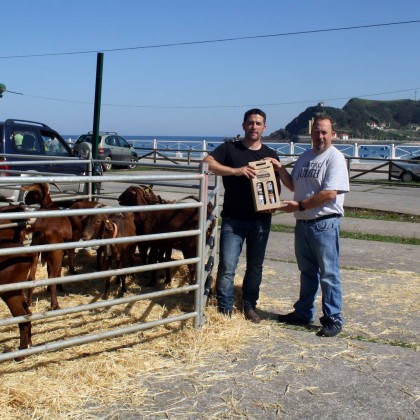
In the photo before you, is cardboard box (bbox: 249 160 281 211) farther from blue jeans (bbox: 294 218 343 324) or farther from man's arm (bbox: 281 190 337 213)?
blue jeans (bbox: 294 218 343 324)

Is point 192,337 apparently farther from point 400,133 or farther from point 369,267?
point 400,133

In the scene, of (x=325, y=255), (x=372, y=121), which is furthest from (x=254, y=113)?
(x=372, y=121)

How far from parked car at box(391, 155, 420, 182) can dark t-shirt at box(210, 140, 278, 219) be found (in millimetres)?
22088

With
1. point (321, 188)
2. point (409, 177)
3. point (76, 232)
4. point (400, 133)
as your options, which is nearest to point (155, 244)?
point (76, 232)

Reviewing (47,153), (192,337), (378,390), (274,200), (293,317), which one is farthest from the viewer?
(47,153)

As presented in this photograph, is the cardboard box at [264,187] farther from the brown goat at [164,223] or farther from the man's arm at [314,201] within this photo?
the brown goat at [164,223]

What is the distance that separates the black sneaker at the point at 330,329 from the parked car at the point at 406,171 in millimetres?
22126

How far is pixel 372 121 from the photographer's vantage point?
10619cm

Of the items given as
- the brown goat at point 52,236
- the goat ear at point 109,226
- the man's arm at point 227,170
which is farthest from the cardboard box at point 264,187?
the brown goat at point 52,236

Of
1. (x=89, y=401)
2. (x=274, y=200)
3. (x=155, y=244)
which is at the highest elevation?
(x=274, y=200)

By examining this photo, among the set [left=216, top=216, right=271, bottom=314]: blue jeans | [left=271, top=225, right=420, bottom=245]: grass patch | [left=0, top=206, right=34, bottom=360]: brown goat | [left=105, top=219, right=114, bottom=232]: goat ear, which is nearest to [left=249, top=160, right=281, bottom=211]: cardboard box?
[left=216, top=216, right=271, bottom=314]: blue jeans

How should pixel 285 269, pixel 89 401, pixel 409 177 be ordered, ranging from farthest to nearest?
1. pixel 409 177
2. pixel 285 269
3. pixel 89 401

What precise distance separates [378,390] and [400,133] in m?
110

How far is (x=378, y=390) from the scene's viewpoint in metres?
4.28
